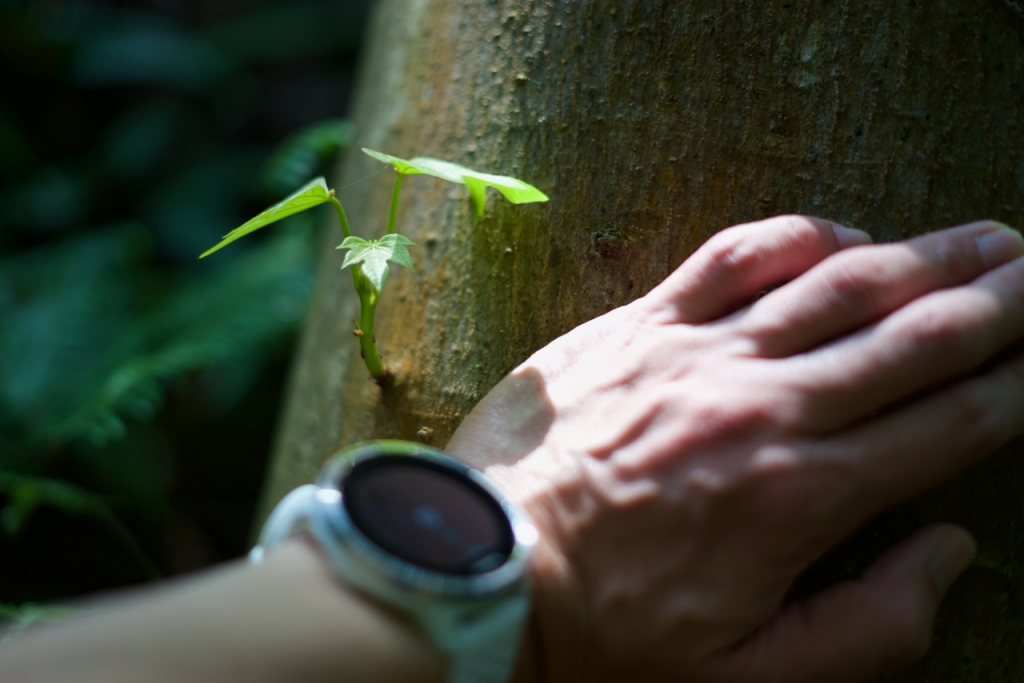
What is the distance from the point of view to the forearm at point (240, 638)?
1.66 ft

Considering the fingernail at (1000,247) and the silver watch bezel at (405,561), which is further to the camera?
the fingernail at (1000,247)

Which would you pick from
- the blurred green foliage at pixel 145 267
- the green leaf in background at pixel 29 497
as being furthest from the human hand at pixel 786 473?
the green leaf in background at pixel 29 497

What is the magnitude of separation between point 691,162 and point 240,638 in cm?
78

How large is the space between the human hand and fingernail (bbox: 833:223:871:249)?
3 cm

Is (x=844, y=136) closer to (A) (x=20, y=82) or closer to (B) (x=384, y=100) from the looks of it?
(B) (x=384, y=100)

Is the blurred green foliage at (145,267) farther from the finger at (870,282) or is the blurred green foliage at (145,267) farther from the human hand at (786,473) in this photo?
the finger at (870,282)

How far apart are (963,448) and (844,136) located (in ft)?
1.37

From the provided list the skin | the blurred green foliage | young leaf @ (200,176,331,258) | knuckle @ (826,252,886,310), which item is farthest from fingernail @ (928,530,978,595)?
the blurred green foliage

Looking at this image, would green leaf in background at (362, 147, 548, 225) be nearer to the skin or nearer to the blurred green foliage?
the skin

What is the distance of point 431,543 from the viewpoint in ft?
2.05

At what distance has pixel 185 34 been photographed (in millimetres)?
4129

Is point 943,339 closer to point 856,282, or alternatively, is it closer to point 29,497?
point 856,282

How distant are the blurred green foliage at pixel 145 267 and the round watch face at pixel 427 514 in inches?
36.8

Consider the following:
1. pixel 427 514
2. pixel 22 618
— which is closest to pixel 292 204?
pixel 427 514
